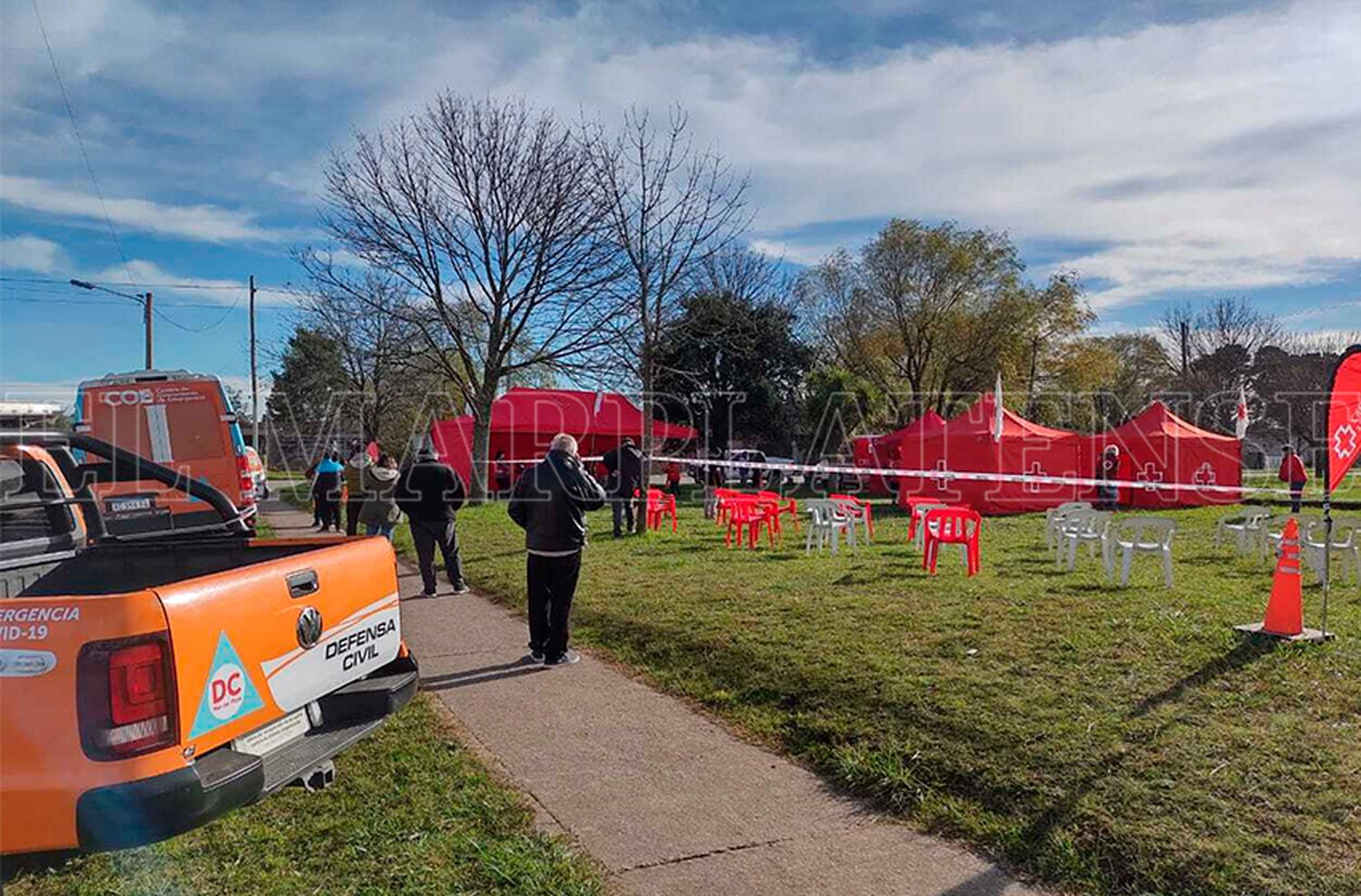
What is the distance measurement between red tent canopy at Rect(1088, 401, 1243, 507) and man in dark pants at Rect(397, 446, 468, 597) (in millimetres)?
16924

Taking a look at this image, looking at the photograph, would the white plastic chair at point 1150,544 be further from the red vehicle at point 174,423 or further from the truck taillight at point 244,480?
the truck taillight at point 244,480

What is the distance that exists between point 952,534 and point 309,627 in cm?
831

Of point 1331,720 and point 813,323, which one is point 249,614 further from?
point 813,323

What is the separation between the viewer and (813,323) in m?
38.8

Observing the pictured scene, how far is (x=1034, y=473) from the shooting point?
2114 centimetres

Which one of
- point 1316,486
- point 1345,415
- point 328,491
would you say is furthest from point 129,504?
point 1316,486

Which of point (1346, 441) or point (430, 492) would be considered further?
point (430, 492)

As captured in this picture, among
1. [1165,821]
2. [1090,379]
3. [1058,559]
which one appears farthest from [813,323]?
[1165,821]

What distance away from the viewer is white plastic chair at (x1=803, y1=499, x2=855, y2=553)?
40.8 ft

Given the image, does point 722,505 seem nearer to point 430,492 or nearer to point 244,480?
point 430,492

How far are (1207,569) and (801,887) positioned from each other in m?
9.13

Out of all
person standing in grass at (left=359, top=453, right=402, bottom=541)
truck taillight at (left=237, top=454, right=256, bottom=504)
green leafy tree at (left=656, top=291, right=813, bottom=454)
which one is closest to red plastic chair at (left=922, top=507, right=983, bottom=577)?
person standing in grass at (left=359, top=453, right=402, bottom=541)

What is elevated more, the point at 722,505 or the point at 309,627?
the point at 309,627

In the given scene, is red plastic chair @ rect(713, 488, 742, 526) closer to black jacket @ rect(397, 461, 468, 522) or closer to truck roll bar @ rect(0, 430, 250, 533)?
black jacket @ rect(397, 461, 468, 522)
